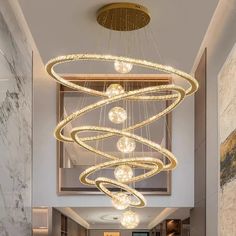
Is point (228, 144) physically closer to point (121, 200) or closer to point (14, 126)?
point (121, 200)

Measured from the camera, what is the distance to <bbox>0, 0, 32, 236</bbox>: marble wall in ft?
21.1

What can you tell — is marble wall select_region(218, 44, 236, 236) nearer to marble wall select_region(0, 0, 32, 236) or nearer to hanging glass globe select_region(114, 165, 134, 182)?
hanging glass globe select_region(114, 165, 134, 182)

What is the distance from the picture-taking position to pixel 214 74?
905 centimetres

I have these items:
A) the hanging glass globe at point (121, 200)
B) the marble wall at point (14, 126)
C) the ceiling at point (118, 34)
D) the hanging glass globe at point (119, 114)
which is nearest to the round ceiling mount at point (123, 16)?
the ceiling at point (118, 34)

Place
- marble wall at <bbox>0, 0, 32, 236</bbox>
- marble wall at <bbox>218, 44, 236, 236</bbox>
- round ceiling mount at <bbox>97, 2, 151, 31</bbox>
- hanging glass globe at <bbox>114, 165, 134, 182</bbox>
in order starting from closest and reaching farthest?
1. marble wall at <bbox>0, 0, 32, 236</bbox>
2. marble wall at <bbox>218, 44, 236, 236</bbox>
3. round ceiling mount at <bbox>97, 2, 151, 31</bbox>
4. hanging glass globe at <bbox>114, 165, 134, 182</bbox>

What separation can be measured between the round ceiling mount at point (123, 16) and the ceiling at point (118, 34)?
0.09 m

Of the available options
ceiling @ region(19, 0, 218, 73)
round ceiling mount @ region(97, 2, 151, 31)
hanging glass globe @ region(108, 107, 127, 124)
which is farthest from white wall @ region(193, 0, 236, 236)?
hanging glass globe @ region(108, 107, 127, 124)

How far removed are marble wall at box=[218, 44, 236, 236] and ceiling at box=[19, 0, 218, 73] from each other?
2.46 ft

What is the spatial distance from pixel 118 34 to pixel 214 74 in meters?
1.82

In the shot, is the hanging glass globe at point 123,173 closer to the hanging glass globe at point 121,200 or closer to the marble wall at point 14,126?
the hanging glass globe at point 121,200

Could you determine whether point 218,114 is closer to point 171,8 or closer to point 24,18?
point 171,8

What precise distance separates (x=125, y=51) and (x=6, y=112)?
2.83 metres

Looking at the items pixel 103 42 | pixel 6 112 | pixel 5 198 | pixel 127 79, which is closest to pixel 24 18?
pixel 103 42

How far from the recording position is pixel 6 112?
656cm
